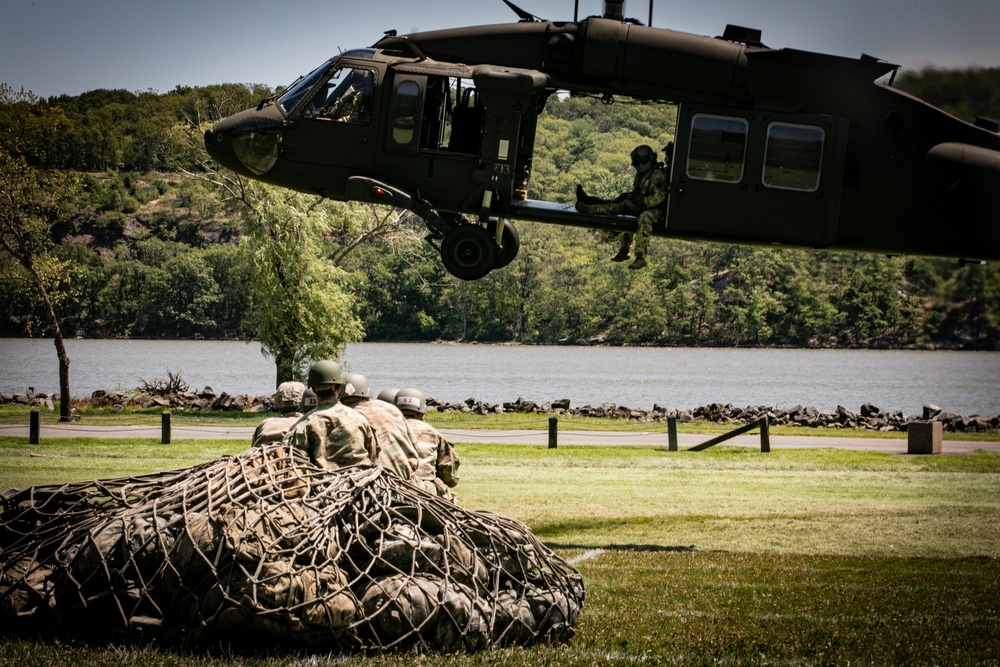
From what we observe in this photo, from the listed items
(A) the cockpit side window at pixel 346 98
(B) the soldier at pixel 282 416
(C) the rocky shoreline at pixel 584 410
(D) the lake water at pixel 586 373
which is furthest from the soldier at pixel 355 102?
(D) the lake water at pixel 586 373

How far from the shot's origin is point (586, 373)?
78250 millimetres

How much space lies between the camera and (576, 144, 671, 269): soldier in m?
14.7

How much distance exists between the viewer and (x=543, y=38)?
14.7 meters

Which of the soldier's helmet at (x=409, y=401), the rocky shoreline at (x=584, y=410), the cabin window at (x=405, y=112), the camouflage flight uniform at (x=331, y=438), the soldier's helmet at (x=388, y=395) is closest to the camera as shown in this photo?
the camouflage flight uniform at (x=331, y=438)

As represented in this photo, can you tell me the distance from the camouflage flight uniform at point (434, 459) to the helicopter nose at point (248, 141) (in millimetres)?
6050

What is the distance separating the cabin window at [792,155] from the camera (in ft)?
47.1

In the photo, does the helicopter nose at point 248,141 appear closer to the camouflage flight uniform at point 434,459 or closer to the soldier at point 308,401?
the soldier at point 308,401

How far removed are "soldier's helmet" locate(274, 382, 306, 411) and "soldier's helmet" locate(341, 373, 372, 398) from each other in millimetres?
727

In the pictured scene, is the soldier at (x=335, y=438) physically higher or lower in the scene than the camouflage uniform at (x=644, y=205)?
lower

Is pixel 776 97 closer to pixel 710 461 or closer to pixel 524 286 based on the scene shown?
pixel 710 461

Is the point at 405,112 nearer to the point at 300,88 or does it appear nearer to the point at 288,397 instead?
the point at 300,88

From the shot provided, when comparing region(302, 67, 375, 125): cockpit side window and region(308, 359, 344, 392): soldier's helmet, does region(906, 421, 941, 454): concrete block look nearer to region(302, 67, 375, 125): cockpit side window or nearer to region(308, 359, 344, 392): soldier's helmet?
region(302, 67, 375, 125): cockpit side window

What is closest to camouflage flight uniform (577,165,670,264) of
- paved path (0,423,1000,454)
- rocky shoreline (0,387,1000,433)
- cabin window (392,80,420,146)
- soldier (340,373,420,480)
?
cabin window (392,80,420,146)

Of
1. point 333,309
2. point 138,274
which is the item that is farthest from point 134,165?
point 138,274
